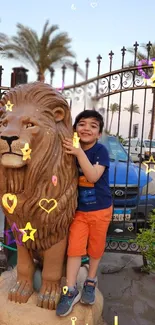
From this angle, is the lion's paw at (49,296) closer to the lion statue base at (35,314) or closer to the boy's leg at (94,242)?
the lion statue base at (35,314)

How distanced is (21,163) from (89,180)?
46 centimetres

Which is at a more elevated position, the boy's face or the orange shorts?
the boy's face

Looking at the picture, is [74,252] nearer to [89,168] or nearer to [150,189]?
[89,168]

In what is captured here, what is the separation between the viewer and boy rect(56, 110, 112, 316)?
82.3 inches

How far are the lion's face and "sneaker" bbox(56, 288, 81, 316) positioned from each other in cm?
92

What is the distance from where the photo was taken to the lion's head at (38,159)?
185 cm

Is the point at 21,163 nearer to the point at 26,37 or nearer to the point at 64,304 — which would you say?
the point at 64,304

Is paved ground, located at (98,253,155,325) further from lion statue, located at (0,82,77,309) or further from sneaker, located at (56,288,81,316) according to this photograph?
lion statue, located at (0,82,77,309)

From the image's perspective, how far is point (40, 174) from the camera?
6.34ft

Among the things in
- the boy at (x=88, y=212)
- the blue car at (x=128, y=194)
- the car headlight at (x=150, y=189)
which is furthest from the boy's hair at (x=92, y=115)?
the car headlight at (x=150, y=189)

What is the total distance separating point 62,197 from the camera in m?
2.02

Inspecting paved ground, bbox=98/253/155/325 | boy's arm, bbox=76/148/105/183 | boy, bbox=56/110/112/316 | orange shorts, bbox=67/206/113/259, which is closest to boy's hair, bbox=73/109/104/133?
boy, bbox=56/110/112/316

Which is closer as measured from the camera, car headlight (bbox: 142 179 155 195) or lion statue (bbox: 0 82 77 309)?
lion statue (bbox: 0 82 77 309)

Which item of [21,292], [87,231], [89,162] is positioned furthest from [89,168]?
[21,292]
